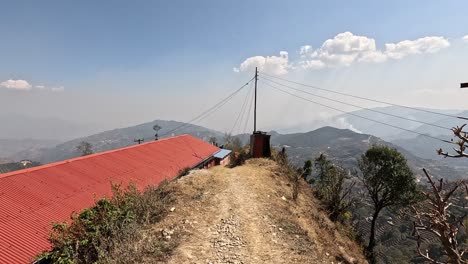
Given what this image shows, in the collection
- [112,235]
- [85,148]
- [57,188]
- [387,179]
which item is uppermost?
[112,235]

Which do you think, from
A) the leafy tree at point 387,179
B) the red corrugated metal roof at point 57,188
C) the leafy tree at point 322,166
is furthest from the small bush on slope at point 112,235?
the leafy tree at point 322,166

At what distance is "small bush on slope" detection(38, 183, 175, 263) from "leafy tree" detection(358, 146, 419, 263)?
26029 millimetres

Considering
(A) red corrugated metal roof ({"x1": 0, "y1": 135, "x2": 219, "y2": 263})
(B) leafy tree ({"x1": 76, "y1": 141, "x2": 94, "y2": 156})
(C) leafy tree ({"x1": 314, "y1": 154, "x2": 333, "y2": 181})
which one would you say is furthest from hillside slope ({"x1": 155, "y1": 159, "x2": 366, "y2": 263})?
(B) leafy tree ({"x1": 76, "y1": 141, "x2": 94, "y2": 156})

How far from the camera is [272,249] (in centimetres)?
1114

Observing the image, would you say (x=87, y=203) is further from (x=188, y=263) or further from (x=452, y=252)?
(x=452, y=252)

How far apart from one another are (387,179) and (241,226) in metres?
24.9

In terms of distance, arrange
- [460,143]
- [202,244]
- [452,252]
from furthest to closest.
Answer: [202,244] → [460,143] → [452,252]

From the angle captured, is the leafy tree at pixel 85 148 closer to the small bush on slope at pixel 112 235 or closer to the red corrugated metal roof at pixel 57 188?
the red corrugated metal roof at pixel 57 188

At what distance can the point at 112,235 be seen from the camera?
35.3ft

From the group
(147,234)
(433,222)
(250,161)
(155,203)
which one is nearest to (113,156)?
(250,161)

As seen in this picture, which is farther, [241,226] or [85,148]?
[85,148]

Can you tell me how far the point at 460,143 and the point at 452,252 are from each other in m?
1.86

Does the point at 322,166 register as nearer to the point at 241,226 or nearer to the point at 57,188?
the point at 241,226

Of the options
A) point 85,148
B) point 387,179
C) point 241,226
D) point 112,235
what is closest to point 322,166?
point 387,179
